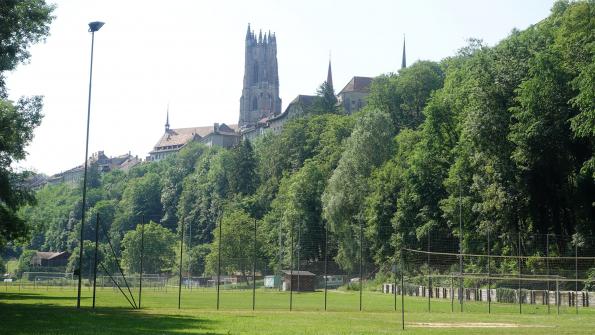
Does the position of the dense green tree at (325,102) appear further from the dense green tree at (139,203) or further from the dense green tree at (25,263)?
the dense green tree at (25,263)

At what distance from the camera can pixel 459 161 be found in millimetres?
71500

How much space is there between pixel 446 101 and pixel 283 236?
32.5 metres

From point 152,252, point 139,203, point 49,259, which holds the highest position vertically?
point 139,203

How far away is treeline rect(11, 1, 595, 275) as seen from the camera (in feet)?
193

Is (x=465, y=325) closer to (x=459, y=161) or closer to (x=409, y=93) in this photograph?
(x=459, y=161)

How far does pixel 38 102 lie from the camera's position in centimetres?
4447

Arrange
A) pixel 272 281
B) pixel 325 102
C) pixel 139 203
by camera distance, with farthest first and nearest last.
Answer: pixel 139 203
pixel 325 102
pixel 272 281

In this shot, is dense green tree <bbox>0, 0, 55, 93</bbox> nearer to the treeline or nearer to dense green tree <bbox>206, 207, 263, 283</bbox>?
the treeline

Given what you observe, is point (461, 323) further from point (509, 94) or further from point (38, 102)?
point (509, 94)

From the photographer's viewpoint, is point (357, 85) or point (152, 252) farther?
point (357, 85)

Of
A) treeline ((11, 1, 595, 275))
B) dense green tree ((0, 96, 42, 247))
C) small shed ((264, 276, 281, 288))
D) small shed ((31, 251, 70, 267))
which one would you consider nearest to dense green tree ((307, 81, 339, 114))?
treeline ((11, 1, 595, 275))

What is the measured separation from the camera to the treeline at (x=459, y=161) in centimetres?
5872

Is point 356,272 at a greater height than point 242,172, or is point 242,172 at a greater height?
point 242,172

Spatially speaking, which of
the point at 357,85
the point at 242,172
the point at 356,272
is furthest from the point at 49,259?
the point at 356,272
